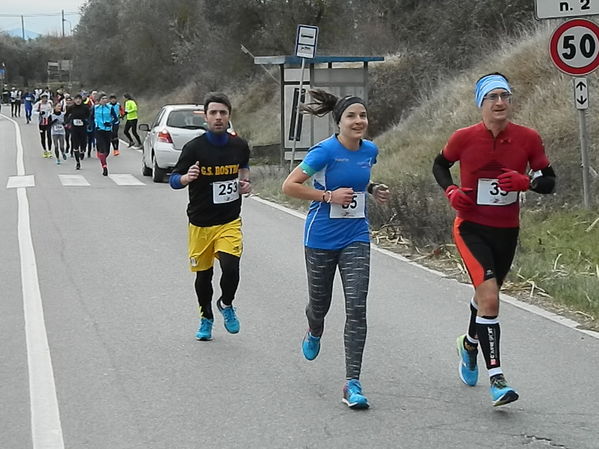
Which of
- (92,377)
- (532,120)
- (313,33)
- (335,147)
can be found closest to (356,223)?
(335,147)

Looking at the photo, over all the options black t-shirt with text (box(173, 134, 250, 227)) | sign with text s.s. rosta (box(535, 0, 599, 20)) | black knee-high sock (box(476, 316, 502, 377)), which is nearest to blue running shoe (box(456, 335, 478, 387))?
black knee-high sock (box(476, 316, 502, 377))

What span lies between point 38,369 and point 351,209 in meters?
2.57

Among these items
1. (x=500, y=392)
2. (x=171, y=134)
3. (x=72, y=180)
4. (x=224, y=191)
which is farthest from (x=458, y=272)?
(x=72, y=180)

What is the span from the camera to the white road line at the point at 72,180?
21.5m

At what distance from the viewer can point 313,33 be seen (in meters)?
19.1

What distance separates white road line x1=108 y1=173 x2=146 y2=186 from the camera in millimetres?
21894

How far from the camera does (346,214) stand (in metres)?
6.25

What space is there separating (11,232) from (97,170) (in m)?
11.5

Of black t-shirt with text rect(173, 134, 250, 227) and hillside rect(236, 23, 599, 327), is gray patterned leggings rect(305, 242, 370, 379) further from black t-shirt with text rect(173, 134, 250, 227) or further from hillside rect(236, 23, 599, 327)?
hillside rect(236, 23, 599, 327)

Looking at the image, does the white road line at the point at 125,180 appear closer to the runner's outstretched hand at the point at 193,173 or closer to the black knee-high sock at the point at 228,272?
the black knee-high sock at the point at 228,272

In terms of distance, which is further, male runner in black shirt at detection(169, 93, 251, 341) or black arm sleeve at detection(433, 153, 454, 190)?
male runner in black shirt at detection(169, 93, 251, 341)

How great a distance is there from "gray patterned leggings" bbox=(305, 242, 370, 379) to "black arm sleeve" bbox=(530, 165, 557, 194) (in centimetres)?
108

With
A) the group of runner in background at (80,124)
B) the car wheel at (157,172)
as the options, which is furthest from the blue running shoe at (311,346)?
the group of runner in background at (80,124)

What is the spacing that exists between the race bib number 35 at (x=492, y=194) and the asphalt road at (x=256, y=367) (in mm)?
1222
